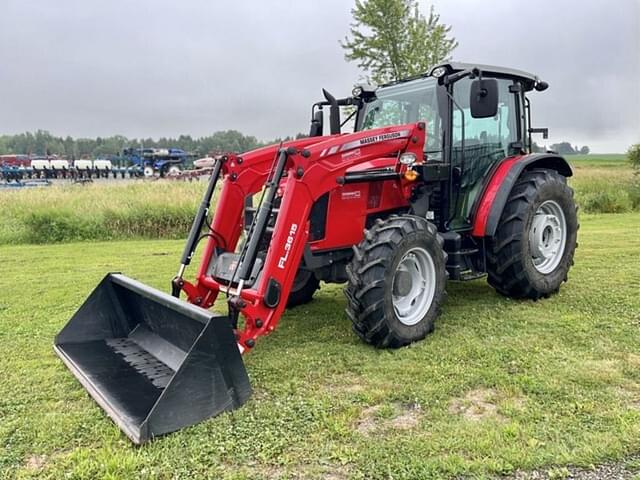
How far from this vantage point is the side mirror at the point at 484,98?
15.0ft

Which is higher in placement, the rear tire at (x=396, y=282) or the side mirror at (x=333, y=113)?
the side mirror at (x=333, y=113)

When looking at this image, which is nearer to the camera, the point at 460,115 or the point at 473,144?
the point at 460,115

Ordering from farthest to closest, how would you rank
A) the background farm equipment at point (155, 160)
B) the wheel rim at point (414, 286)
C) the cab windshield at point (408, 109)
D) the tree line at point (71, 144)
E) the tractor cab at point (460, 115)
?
1. the tree line at point (71, 144)
2. the background farm equipment at point (155, 160)
3. the cab windshield at point (408, 109)
4. the tractor cab at point (460, 115)
5. the wheel rim at point (414, 286)

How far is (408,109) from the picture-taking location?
5.40m

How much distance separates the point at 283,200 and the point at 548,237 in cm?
335

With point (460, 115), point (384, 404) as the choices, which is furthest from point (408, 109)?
point (384, 404)

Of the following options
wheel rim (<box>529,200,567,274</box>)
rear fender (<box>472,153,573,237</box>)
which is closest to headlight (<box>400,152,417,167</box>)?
rear fender (<box>472,153,573,237</box>)

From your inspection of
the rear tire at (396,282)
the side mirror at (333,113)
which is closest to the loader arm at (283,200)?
the rear tire at (396,282)

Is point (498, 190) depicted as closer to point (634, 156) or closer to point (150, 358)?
point (150, 358)

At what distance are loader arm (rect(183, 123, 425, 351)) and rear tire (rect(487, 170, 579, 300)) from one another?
1.12 m

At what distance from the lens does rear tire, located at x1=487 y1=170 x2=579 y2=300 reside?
5.21 m

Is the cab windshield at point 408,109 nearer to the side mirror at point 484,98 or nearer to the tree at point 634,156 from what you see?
the side mirror at point 484,98

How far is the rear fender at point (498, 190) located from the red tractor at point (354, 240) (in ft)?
0.05

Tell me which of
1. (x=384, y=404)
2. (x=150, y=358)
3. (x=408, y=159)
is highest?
(x=408, y=159)
